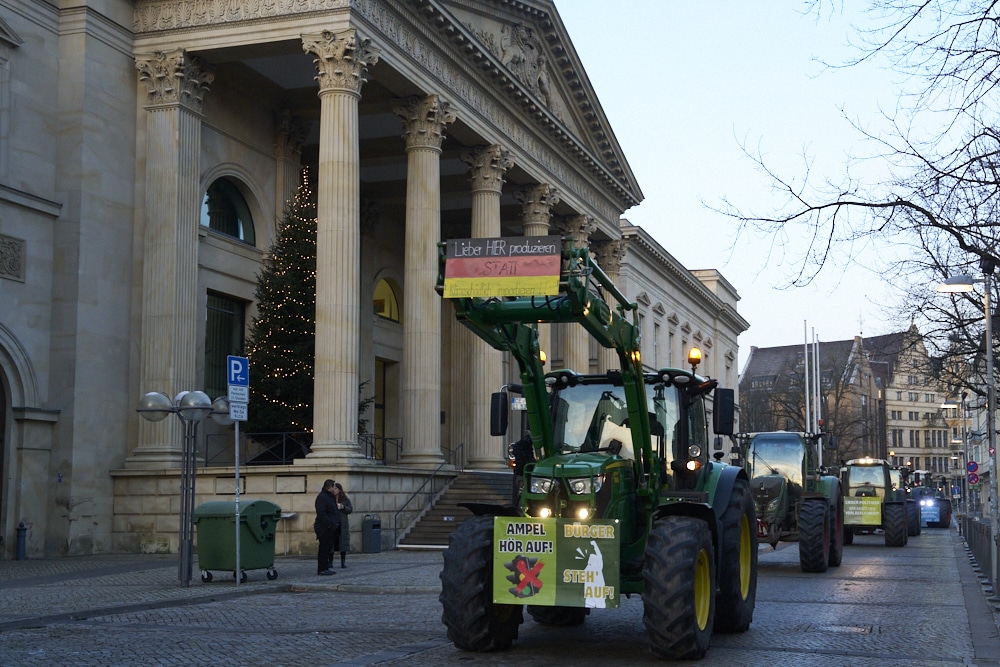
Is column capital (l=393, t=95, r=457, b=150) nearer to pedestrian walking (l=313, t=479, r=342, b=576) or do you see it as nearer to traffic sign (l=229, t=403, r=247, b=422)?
pedestrian walking (l=313, t=479, r=342, b=576)

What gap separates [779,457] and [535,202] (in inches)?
651

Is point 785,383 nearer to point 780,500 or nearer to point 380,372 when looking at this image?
point 380,372

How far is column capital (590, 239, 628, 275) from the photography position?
46.7 m

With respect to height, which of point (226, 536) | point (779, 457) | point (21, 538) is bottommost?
point (21, 538)

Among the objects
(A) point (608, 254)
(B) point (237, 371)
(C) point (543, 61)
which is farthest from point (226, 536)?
(A) point (608, 254)

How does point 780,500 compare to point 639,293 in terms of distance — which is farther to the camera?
point 639,293

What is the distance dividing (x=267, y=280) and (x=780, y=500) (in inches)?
530

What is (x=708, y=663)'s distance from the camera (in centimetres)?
998

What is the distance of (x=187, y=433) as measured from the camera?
18.5m

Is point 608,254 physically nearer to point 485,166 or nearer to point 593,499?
point 485,166

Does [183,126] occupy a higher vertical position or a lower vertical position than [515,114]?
lower

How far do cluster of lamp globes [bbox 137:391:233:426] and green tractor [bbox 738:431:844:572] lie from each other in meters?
9.74

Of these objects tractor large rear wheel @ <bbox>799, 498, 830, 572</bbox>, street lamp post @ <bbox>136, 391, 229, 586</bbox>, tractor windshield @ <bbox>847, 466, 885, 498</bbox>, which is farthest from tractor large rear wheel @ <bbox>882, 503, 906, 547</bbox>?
street lamp post @ <bbox>136, 391, 229, 586</bbox>

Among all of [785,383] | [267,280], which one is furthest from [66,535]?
[785,383]
